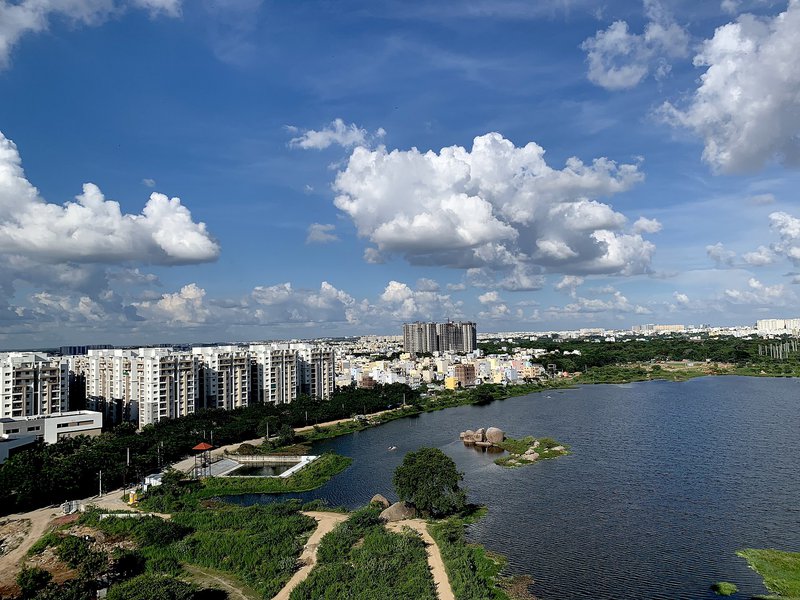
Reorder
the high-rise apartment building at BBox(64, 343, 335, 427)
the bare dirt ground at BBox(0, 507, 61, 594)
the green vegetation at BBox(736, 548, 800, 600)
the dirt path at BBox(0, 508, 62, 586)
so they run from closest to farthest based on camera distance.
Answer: the green vegetation at BBox(736, 548, 800, 600)
the bare dirt ground at BBox(0, 507, 61, 594)
the dirt path at BBox(0, 508, 62, 586)
the high-rise apartment building at BBox(64, 343, 335, 427)

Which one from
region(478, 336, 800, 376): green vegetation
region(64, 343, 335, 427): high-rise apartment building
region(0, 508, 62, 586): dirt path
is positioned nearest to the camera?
region(0, 508, 62, 586): dirt path

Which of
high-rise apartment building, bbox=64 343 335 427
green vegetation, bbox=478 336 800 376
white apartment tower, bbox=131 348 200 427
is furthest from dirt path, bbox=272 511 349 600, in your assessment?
green vegetation, bbox=478 336 800 376

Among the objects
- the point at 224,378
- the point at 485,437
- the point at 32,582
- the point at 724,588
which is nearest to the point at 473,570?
the point at 724,588

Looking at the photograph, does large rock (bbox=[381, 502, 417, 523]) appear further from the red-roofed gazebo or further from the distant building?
the distant building

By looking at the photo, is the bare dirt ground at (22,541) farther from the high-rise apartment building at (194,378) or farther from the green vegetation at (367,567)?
the high-rise apartment building at (194,378)

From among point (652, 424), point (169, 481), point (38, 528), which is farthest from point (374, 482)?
point (652, 424)

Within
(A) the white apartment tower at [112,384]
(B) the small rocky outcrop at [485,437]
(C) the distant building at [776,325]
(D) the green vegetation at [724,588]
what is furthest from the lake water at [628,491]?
(C) the distant building at [776,325]
